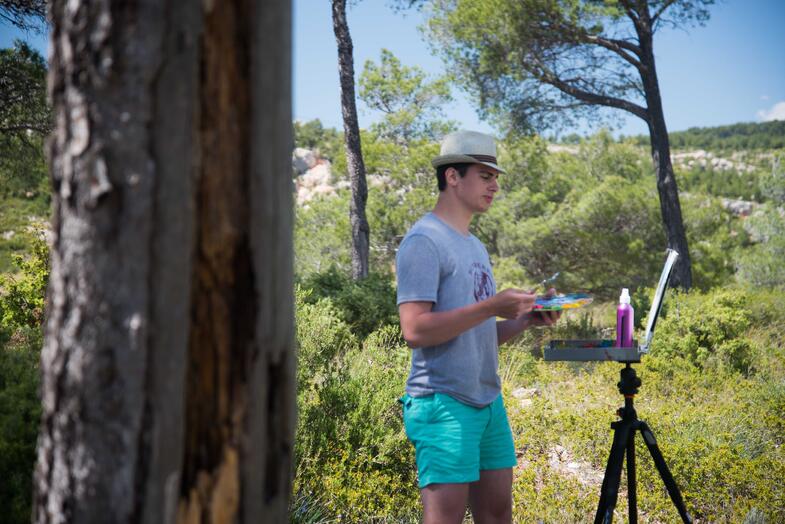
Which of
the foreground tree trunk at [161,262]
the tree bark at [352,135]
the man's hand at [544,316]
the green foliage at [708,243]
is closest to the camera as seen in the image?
the foreground tree trunk at [161,262]

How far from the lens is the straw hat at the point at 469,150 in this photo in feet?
7.73

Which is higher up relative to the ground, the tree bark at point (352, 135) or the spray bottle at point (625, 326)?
the tree bark at point (352, 135)

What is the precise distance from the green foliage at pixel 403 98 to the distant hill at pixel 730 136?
1656 inches

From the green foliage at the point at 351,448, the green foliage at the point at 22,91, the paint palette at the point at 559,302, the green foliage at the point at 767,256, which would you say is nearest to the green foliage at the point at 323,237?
the green foliage at the point at 767,256

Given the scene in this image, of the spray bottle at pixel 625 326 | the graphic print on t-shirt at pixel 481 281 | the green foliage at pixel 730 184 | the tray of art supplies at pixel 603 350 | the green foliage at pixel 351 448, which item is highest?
the green foliage at pixel 730 184

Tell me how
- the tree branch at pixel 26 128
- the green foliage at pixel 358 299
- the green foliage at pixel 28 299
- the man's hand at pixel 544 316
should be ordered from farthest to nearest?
1. the green foliage at pixel 358 299
2. the tree branch at pixel 26 128
3. the green foliage at pixel 28 299
4. the man's hand at pixel 544 316

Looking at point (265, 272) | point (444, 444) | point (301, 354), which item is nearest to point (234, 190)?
point (265, 272)

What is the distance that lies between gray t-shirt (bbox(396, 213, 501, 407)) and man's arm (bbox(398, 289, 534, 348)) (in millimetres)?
43

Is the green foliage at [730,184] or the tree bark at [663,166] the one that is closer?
the tree bark at [663,166]

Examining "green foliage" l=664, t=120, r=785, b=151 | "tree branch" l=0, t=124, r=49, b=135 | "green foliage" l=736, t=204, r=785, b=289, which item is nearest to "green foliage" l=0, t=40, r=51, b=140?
"tree branch" l=0, t=124, r=49, b=135

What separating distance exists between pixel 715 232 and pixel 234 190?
18.0 meters

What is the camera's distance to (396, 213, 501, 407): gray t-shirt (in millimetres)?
2191

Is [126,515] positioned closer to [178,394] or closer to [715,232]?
[178,394]

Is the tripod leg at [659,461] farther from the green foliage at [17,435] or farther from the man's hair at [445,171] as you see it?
the green foliage at [17,435]
